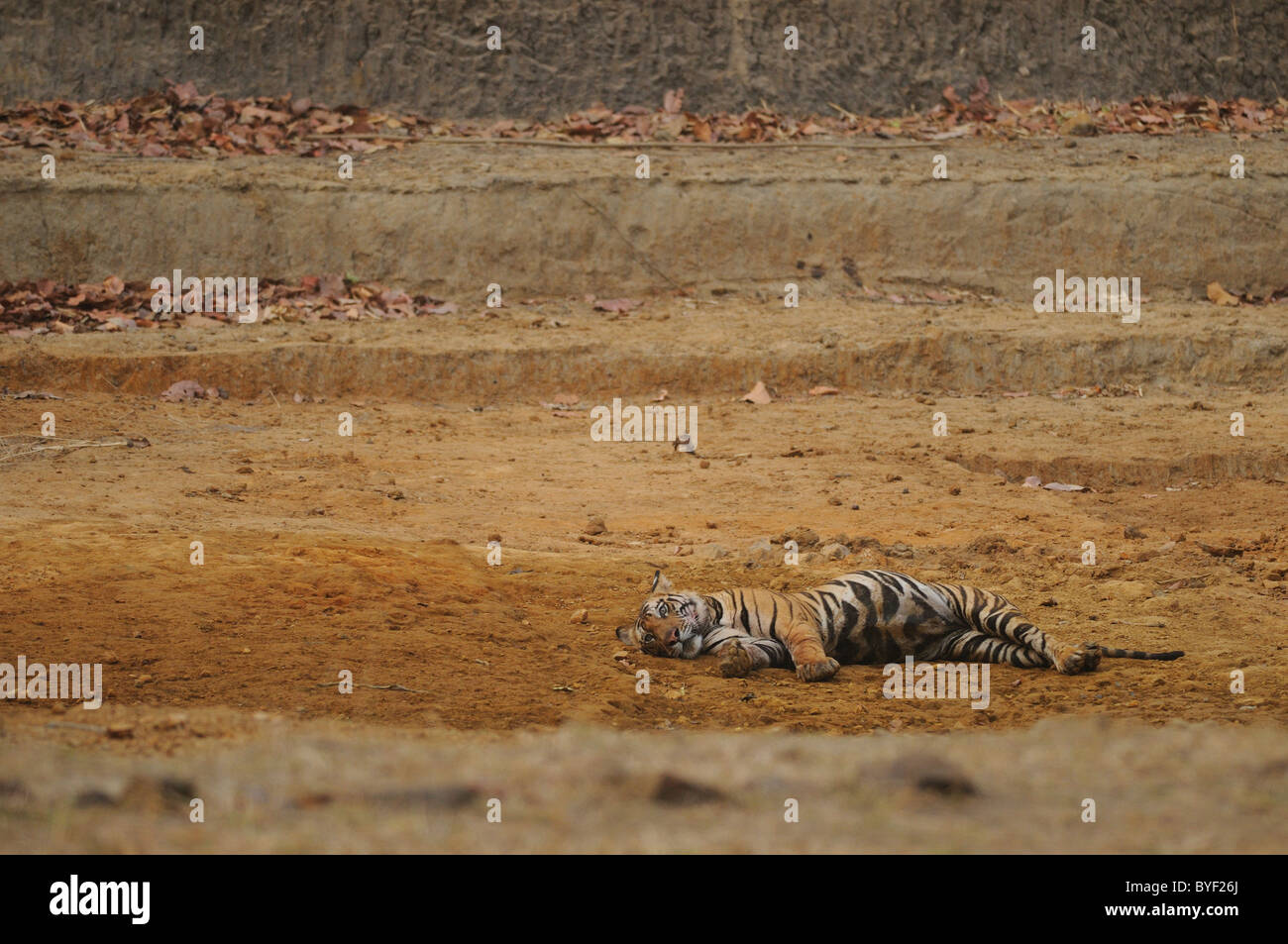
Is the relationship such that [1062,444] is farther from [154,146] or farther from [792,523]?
[154,146]

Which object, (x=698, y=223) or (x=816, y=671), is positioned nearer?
(x=816, y=671)

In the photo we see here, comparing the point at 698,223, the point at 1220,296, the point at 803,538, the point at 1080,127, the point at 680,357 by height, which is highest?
the point at 1080,127

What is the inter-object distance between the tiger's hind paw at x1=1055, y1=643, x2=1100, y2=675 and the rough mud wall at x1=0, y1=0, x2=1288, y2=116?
36.2 feet

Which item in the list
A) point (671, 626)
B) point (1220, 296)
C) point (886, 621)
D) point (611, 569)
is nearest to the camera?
point (671, 626)

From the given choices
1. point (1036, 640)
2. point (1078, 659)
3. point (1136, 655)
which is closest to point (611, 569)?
point (1036, 640)

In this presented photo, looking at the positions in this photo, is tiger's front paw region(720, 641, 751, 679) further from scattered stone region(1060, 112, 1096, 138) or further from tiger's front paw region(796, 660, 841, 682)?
scattered stone region(1060, 112, 1096, 138)

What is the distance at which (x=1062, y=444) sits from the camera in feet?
32.1

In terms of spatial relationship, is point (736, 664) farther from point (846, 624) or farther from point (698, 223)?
point (698, 223)

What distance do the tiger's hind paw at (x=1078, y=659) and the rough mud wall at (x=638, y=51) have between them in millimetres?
11038

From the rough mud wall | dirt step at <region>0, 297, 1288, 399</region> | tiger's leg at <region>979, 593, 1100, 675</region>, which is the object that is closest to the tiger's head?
tiger's leg at <region>979, 593, 1100, 675</region>

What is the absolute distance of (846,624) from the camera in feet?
19.6

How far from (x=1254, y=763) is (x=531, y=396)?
29.0 ft

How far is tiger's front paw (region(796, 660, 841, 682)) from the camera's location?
5.60m

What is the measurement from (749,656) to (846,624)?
578mm
